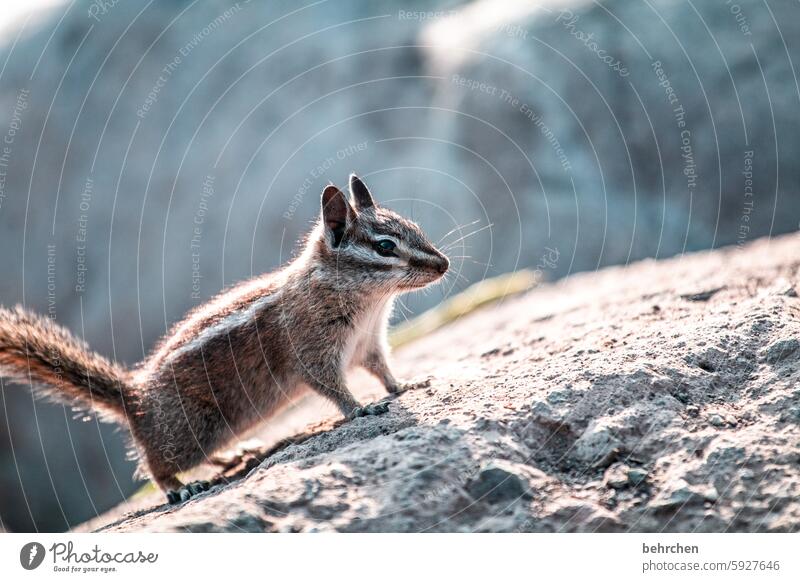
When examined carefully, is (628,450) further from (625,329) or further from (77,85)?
(77,85)

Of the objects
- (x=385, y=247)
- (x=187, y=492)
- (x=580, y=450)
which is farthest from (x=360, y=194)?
(x=580, y=450)

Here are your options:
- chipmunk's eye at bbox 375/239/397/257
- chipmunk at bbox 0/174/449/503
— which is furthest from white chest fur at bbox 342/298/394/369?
chipmunk's eye at bbox 375/239/397/257

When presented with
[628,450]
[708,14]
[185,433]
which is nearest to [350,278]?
[185,433]

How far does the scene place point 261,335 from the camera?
564cm

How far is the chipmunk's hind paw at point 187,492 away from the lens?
5.11 meters

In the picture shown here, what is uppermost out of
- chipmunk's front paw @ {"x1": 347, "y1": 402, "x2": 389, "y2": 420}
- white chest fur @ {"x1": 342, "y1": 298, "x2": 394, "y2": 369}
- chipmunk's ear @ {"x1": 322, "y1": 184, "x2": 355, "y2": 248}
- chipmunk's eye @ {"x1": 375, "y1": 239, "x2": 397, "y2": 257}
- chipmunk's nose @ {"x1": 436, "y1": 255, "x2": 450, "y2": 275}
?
chipmunk's ear @ {"x1": 322, "y1": 184, "x2": 355, "y2": 248}

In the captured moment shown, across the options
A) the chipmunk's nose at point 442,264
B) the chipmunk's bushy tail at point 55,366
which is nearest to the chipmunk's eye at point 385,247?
the chipmunk's nose at point 442,264

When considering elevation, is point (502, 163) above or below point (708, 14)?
below

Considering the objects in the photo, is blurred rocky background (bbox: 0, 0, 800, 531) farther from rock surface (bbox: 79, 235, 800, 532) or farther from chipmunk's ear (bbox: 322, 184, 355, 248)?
rock surface (bbox: 79, 235, 800, 532)

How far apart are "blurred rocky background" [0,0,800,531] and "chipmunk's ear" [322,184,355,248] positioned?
567cm

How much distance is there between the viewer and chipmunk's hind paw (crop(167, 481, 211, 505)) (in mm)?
5113

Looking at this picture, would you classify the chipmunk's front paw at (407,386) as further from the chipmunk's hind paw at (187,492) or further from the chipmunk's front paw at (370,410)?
the chipmunk's hind paw at (187,492)

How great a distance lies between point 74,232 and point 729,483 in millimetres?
12344

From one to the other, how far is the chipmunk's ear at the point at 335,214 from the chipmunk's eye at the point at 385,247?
324 millimetres
